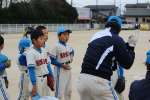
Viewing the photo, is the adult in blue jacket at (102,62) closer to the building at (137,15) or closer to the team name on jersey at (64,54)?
the team name on jersey at (64,54)

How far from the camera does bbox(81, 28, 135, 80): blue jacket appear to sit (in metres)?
6.27

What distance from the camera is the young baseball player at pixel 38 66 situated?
25.6 feet

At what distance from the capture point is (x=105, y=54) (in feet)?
20.7

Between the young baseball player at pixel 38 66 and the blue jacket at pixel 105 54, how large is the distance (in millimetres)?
1605

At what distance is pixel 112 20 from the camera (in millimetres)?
6535

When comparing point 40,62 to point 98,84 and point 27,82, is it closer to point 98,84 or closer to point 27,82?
point 27,82

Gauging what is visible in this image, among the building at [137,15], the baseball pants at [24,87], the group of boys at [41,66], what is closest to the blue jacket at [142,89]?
the group of boys at [41,66]

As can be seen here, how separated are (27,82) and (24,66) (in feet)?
1.22

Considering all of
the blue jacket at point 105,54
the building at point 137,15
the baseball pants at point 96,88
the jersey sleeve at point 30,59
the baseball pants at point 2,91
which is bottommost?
the building at point 137,15

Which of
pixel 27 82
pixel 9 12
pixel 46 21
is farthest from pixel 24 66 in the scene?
pixel 46 21

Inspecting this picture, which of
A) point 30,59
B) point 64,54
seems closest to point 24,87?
point 64,54

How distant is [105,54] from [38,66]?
6.46 ft

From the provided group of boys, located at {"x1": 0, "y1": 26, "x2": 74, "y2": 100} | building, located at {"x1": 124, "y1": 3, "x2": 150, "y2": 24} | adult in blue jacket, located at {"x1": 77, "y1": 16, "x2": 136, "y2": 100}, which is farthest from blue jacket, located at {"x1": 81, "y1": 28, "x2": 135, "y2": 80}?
building, located at {"x1": 124, "y1": 3, "x2": 150, "y2": 24}

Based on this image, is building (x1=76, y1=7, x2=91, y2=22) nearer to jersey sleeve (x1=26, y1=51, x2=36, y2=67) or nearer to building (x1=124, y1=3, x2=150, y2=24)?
building (x1=124, y1=3, x2=150, y2=24)
